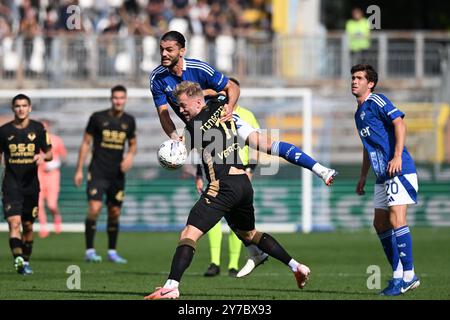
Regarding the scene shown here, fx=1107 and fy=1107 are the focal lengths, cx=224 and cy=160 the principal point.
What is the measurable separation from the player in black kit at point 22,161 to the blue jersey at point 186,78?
2.85 meters

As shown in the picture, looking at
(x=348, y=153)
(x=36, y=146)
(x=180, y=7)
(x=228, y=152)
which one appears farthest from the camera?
(x=180, y=7)

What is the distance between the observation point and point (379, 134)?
11.5 metres

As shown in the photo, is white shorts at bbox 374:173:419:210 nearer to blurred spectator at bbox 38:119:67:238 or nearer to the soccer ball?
the soccer ball

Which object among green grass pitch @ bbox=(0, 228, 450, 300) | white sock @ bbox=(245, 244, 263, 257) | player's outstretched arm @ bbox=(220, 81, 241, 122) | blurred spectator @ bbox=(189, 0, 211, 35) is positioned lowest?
green grass pitch @ bbox=(0, 228, 450, 300)

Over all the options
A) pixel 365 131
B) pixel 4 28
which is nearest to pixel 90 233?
pixel 365 131

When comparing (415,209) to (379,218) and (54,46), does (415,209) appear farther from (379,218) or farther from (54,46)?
(379,218)

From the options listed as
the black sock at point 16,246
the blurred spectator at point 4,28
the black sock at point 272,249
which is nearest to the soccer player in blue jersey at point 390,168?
the black sock at point 272,249

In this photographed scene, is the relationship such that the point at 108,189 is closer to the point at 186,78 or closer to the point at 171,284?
the point at 186,78

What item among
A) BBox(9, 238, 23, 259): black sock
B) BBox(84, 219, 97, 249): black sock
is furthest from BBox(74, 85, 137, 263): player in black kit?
BBox(9, 238, 23, 259): black sock

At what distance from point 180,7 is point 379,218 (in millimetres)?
17687

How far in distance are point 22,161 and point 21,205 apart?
0.58 meters

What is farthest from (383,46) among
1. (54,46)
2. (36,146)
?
(36,146)

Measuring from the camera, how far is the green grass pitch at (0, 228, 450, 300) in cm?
1140

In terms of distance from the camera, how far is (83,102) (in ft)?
73.3
